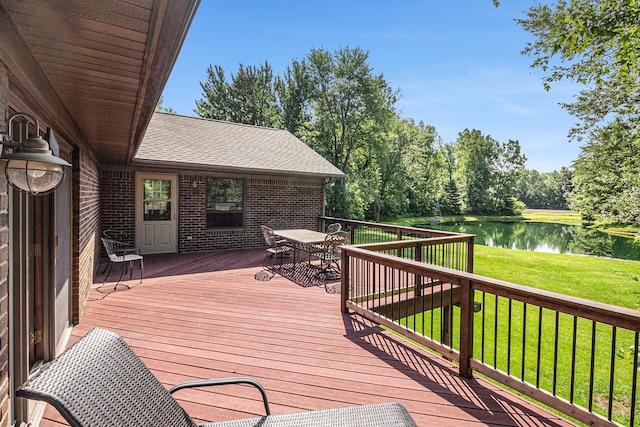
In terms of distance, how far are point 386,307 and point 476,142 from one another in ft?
121

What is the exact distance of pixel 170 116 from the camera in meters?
10.4

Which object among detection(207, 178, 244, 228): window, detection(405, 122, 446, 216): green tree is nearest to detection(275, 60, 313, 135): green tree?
detection(405, 122, 446, 216): green tree

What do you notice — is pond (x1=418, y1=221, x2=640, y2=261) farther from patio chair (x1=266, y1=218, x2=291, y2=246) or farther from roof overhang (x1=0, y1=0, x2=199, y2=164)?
roof overhang (x1=0, y1=0, x2=199, y2=164)

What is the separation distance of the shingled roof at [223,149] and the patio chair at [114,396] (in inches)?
263

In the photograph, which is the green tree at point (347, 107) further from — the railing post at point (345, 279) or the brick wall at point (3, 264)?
the brick wall at point (3, 264)

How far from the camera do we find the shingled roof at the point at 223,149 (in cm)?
800

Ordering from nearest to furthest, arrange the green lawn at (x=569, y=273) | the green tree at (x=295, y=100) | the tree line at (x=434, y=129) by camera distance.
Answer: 1. the tree line at (x=434, y=129)
2. the green lawn at (x=569, y=273)
3. the green tree at (x=295, y=100)

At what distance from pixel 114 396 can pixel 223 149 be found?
8850 millimetres

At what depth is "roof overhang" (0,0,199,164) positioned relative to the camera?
1.39 m

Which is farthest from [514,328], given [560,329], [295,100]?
[295,100]

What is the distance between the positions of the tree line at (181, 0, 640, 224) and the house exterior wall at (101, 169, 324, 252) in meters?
6.79

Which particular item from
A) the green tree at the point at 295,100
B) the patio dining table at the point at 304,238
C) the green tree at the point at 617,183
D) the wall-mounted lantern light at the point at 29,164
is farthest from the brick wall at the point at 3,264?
the green tree at the point at 295,100

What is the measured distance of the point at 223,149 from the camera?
372 inches

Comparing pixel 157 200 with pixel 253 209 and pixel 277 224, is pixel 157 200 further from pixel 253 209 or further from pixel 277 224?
pixel 277 224
